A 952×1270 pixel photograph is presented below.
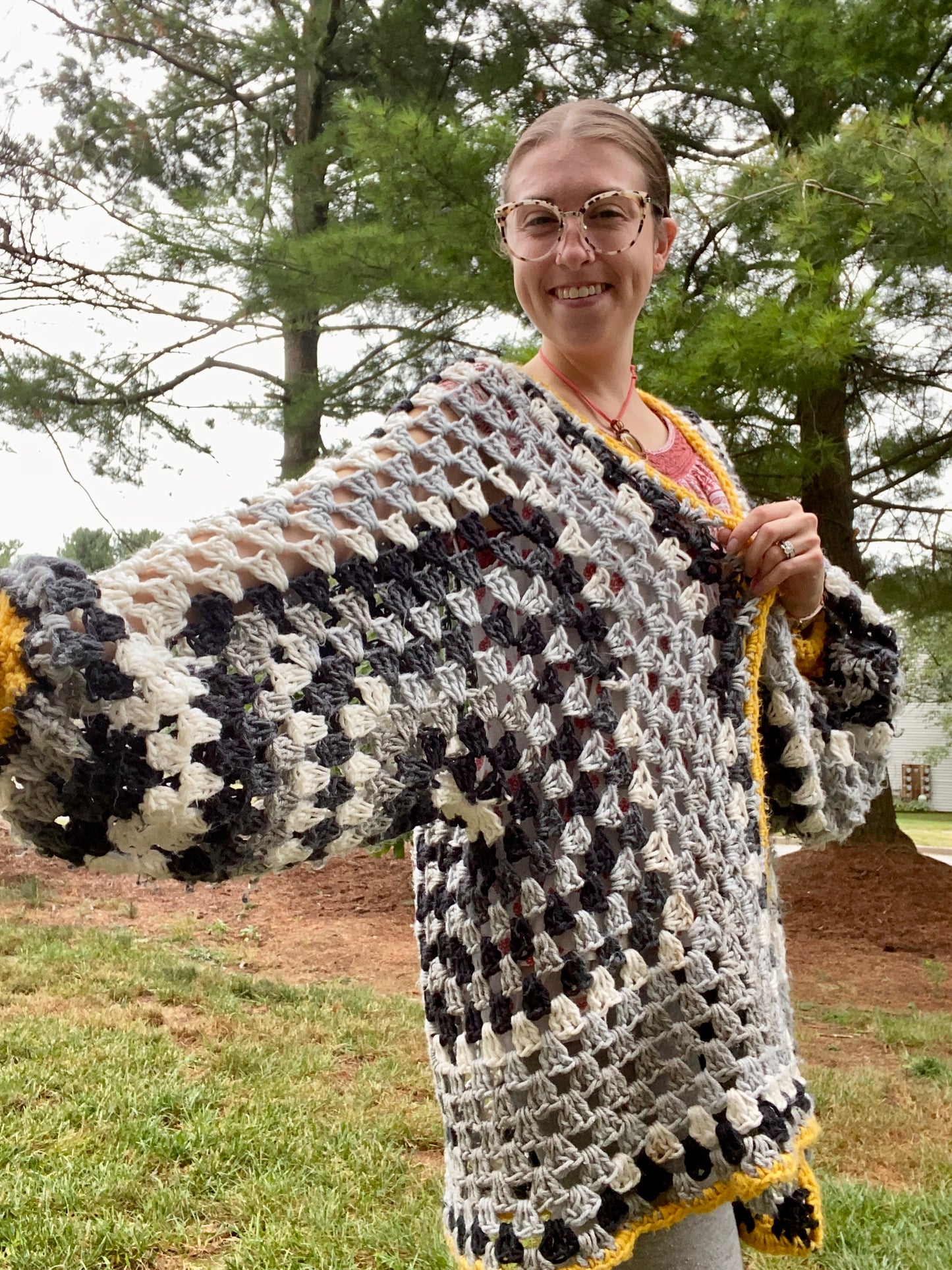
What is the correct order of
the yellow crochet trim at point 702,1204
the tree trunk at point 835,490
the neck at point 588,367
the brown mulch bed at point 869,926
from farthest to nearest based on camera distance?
the brown mulch bed at point 869,926 < the tree trunk at point 835,490 < the neck at point 588,367 < the yellow crochet trim at point 702,1204

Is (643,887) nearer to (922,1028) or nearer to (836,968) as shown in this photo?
(922,1028)

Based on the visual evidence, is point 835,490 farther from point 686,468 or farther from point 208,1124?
point 686,468

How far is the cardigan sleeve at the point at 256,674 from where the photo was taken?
67cm

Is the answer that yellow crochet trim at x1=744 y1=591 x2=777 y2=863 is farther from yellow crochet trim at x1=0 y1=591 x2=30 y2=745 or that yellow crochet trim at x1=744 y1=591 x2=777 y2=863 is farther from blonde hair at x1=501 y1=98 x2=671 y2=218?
yellow crochet trim at x1=0 y1=591 x2=30 y2=745

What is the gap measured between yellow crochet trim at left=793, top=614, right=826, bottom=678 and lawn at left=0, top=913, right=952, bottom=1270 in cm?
162

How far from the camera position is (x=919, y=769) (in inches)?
814

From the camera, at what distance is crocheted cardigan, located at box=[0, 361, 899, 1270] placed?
27.4 inches

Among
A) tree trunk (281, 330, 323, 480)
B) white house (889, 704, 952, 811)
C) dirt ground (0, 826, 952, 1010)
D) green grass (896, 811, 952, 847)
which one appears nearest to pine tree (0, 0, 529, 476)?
tree trunk (281, 330, 323, 480)

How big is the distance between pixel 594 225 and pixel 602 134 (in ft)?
0.32

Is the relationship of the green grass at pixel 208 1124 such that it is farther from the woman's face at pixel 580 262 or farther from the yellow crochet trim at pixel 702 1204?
the woman's face at pixel 580 262

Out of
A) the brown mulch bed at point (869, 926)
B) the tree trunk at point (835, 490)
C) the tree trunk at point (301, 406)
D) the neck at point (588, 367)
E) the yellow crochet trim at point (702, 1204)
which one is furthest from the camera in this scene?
the tree trunk at point (301, 406)

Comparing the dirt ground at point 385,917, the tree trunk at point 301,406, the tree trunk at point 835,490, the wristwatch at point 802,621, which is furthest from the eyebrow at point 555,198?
the tree trunk at point 301,406

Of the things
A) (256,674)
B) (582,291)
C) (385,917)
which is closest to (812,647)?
(582,291)

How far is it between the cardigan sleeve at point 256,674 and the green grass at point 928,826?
39.5ft
